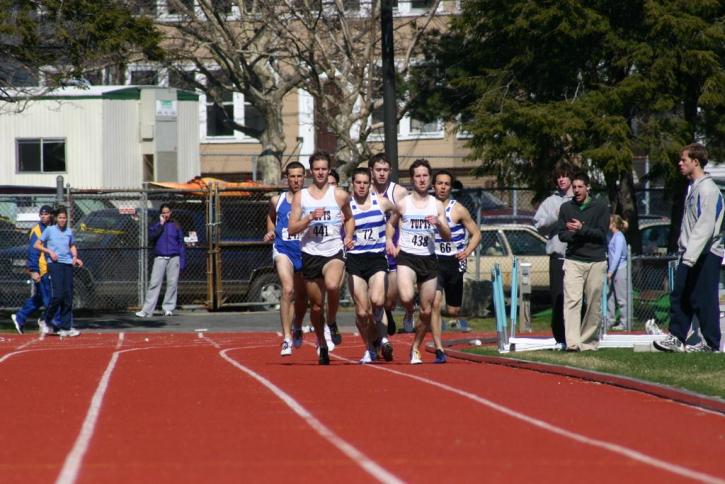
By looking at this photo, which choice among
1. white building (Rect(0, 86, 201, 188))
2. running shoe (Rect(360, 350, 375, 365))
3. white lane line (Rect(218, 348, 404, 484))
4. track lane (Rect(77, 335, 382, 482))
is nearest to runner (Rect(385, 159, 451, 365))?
running shoe (Rect(360, 350, 375, 365))

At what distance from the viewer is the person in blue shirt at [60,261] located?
2206 cm

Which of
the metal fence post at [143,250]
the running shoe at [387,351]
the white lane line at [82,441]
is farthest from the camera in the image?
the metal fence post at [143,250]

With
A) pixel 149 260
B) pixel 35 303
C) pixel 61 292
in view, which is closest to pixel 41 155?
pixel 149 260

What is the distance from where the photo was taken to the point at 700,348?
15.0 m

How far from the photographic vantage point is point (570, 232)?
1507 cm

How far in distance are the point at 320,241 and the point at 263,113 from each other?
2536cm

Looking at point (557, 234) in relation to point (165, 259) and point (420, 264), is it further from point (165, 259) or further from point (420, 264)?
point (165, 259)

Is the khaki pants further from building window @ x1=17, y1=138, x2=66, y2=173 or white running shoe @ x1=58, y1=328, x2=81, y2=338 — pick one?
building window @ x1=17, y1=138, x2=66, y2=173

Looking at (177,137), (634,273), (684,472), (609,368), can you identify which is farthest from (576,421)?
(177,137)

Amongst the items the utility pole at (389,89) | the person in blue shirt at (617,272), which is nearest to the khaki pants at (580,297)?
the person in blue shirt at (617,272)

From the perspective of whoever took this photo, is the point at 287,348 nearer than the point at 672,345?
No

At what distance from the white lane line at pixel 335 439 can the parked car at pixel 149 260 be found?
13.0 meters

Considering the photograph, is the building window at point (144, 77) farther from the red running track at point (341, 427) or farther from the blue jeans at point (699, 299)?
the blue jeans at point (699, 299)

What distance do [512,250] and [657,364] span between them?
43.2ft
